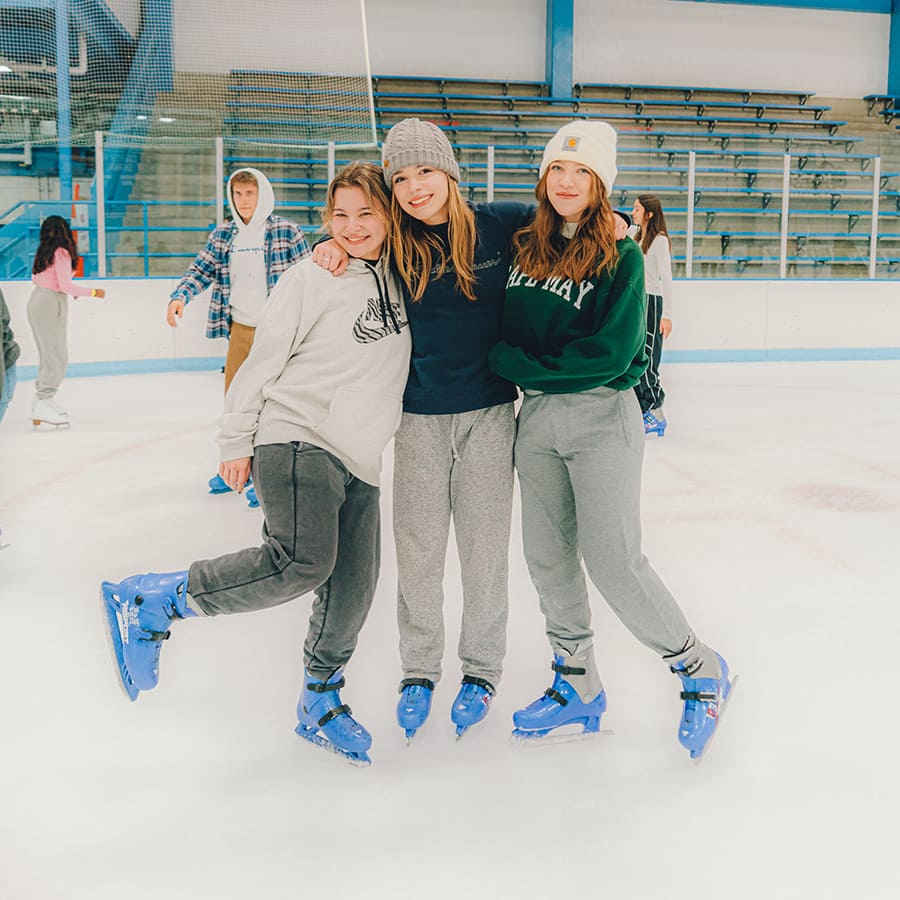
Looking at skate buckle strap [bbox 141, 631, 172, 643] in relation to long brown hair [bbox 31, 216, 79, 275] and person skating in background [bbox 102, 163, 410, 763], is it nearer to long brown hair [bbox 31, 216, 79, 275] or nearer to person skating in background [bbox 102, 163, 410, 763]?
person skating in background [bbox 102, 163, 410, 763]

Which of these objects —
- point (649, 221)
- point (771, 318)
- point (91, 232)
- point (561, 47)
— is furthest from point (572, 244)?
point (561, 47)

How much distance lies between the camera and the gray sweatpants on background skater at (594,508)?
1680mm

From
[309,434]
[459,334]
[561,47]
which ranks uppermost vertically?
[561,47]

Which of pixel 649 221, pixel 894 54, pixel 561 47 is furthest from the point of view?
pixel 894 54

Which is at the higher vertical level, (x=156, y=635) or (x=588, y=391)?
(x=588, y=391)

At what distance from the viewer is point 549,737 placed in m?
1.84

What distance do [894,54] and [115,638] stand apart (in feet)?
46.2

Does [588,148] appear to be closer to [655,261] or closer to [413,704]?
[413,704]

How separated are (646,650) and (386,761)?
2.51ft

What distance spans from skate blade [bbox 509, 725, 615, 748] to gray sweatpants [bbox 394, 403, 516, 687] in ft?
0.39

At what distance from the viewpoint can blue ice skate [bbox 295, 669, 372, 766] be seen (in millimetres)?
1750

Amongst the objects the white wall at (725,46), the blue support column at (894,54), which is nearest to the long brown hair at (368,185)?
the white wall at (725,46)

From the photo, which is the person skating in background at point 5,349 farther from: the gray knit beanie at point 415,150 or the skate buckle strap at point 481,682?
the skate buckle strap at point 481,682

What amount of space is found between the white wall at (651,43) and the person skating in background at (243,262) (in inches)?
358
